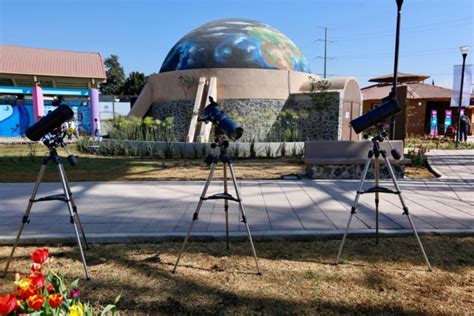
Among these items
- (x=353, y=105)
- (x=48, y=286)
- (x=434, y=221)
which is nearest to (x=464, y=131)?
(x=353, y=105)

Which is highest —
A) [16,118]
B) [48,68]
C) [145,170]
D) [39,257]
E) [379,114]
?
[48,68]

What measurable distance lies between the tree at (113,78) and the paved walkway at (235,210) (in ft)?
193

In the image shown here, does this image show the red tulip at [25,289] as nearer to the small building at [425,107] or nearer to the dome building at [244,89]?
the dome building at [244,89]

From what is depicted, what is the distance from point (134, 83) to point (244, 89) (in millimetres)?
44780

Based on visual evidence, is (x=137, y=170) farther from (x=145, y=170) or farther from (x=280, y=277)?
(x=280, y=277)

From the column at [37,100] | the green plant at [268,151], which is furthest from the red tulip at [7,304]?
the column at [37,100]

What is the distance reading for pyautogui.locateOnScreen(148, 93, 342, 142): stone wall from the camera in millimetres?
17625

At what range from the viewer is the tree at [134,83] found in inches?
2304

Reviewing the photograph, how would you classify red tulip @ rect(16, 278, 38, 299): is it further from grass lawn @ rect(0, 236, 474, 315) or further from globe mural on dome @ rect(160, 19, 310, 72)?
globe mural on dome @ rect(160, 19, 310, 72)

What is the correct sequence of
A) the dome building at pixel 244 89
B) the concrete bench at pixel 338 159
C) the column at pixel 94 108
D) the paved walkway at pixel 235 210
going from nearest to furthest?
the paved walkway at pixel 235 210
the concrete bench at pixel 338 159
the dome building at pixel 244 89
the column at pixel 94 108

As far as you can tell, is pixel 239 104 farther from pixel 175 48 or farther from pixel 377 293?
pixel 377 293

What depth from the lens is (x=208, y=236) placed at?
4.53 meters

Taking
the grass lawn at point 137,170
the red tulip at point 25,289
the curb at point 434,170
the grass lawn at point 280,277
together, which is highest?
the red tulip at point 25,289

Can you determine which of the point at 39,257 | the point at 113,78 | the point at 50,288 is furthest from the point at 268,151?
the point at 113,78
